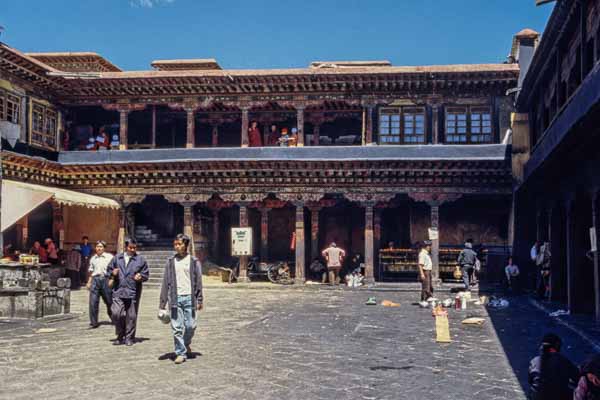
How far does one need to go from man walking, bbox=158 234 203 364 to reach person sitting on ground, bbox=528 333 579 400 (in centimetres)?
425

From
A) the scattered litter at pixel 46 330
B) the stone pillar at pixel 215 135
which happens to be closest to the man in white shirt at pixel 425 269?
the scattered litter at pixel 46 330

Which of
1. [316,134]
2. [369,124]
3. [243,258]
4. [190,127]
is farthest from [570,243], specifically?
[190,127]

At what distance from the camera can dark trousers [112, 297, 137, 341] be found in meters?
9.12

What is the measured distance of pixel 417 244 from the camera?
2261cm

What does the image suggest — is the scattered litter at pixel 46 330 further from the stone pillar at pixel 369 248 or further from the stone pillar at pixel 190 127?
the stone pillar at pixel 190 127

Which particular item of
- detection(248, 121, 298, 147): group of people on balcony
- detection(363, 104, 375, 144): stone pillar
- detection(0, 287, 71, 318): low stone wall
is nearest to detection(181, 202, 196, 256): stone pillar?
detection(248, 121, 298, 147): group of people on balcony

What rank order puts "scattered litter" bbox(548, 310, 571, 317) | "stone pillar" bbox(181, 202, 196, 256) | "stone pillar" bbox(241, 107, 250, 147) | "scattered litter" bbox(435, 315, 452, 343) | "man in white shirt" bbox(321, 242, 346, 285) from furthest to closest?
1. "stone pillar" bbox(241, 107, 250, 147)
2. "stone pillar" bbox(181, 202, 196, 256)
3. "man in white shirt" bbox(321, 242, 346, 285)
4. "scattered litter" bbox(548, 310, 571, 317)
5. "scattered litter" bbox(435, 315, 452, 343)

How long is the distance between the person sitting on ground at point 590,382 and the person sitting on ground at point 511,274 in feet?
49.2

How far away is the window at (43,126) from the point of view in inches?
822

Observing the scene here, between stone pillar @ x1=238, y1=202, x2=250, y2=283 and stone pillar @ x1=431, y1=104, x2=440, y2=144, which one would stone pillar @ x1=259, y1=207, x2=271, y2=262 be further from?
stone pillar @ x1=431, y1=104, x2=440, y2=144

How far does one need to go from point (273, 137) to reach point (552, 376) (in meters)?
19.4

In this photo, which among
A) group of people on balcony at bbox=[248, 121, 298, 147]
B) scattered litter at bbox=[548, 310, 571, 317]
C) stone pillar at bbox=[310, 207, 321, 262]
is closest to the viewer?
scattered litter at bbox=[548, 310, 571, 317]

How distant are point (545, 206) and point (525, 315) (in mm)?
4208

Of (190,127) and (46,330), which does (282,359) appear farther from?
(190,127)
